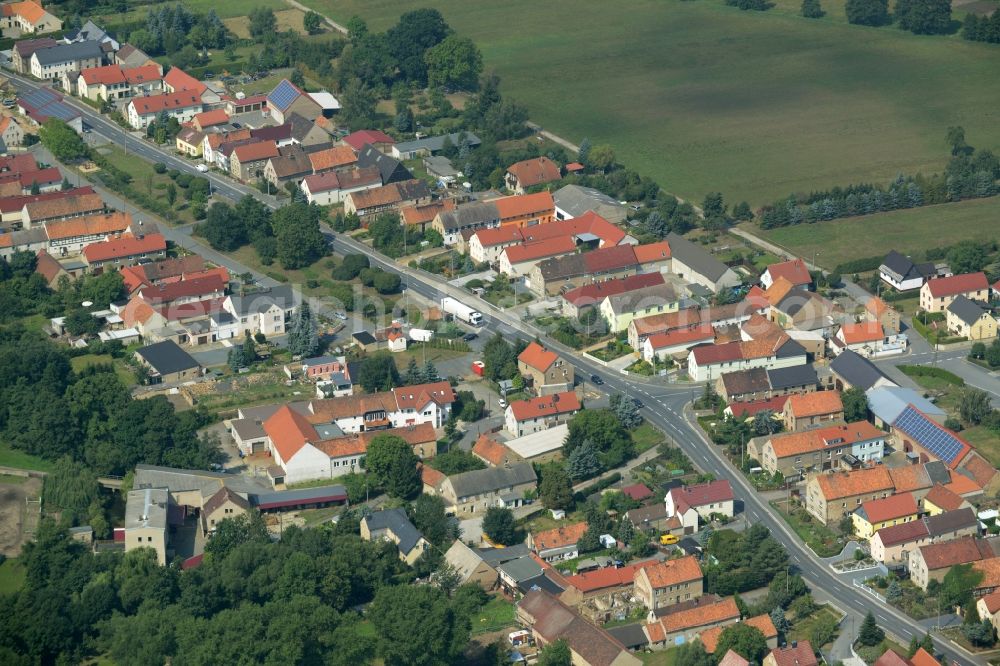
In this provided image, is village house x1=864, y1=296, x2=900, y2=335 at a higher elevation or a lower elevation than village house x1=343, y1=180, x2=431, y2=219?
lower

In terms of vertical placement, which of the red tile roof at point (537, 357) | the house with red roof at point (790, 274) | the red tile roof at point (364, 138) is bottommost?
the red tile roof at point (537, 357)

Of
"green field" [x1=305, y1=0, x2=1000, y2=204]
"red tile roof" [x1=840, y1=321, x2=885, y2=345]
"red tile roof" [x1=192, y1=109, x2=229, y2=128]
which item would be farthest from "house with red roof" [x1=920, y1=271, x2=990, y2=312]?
"red tile roof" [x1=192, y1=109, x2=229, y2=128]

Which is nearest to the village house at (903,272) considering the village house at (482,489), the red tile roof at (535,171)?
the red tile roof at (535,171)

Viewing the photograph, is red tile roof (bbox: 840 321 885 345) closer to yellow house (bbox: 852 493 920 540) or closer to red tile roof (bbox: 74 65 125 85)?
yellow house (bbox: 852 493 920 540)

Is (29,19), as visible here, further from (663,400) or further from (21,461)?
(663,400)

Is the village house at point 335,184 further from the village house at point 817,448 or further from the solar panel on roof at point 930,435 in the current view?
the solar panel on roof at point 930,435

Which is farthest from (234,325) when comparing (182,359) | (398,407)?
(398,407)
